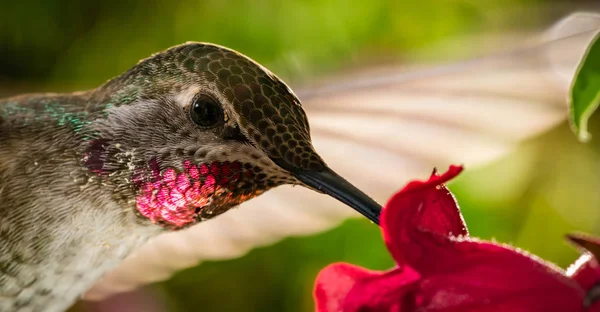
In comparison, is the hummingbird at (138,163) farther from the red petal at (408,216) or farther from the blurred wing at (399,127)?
the blurred wing at (399,127)

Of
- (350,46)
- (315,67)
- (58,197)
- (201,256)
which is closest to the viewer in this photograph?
(58,197)

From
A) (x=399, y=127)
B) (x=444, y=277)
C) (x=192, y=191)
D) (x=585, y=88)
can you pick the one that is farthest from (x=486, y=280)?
(x=399, y=127)

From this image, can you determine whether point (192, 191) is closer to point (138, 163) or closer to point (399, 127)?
point (138, 163)

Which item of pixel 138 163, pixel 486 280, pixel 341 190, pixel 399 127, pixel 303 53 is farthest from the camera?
pixel 303 53

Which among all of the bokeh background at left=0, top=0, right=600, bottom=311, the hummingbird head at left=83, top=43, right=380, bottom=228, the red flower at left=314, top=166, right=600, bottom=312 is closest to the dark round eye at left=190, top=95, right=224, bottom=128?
the hummingbird head at left=83, top=43, right=380, bottom=228

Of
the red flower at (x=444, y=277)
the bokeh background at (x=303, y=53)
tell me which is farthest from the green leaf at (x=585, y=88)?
the bokeh background at (x=303, y=53)

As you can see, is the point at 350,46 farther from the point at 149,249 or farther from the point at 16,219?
the point at 16,219

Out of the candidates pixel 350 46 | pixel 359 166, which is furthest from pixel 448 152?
pixel 350 46
